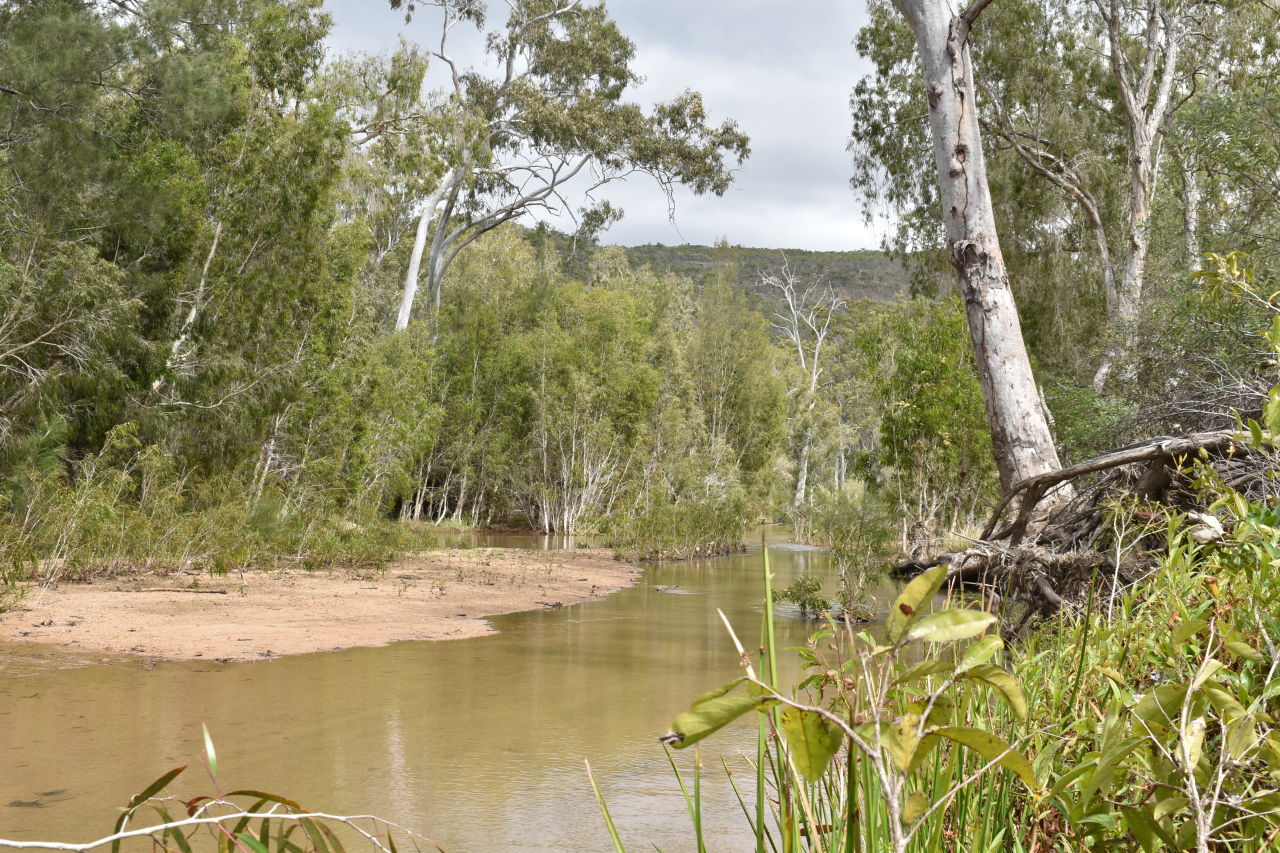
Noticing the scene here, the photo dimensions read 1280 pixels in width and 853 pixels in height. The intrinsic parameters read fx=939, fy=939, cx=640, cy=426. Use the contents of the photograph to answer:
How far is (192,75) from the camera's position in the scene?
10.7 m

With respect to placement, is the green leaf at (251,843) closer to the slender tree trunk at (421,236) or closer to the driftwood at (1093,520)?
the driftwood at (1093,520)

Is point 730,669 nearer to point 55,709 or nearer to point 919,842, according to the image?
point 55,709

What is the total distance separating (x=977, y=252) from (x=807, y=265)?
219 feet

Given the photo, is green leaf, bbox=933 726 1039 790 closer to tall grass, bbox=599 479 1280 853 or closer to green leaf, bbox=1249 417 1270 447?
tall grass, bbox=599 479 1280 853

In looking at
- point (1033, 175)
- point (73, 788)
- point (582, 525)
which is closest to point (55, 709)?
point (73, 788)

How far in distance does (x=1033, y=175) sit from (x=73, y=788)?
815 inches

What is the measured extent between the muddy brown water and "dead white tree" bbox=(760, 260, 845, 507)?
2912 centimetres

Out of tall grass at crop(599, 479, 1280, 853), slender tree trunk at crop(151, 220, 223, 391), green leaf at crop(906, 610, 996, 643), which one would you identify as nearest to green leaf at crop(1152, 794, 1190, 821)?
tall grass at crop(599, 479, 1280, 853)

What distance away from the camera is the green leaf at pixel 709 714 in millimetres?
612

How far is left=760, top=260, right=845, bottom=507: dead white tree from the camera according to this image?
37062 mm

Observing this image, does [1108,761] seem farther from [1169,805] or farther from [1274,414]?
[1274,414]

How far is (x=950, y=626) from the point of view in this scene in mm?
680

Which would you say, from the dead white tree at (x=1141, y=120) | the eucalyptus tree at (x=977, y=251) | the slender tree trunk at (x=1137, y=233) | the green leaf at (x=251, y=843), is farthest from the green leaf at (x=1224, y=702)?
the dead white tree at (x=1141, y=120)

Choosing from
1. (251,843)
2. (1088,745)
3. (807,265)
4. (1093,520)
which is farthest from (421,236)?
(807,265)
